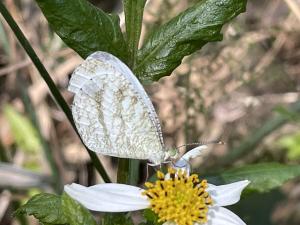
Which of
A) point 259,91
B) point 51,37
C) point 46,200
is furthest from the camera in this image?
point 259,91

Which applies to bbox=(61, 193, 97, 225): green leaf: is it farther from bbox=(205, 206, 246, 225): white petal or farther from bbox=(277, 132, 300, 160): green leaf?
bbox=(277, 132, 300, 160): green leaf

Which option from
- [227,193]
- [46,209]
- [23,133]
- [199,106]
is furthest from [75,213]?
[23,133]

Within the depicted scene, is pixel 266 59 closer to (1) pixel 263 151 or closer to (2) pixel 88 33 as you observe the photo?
(1) pixel 263 151

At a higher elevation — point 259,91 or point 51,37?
point 51,37

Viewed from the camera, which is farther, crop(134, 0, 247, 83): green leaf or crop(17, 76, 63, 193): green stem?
crop(17, 76, 63, 193): green stem

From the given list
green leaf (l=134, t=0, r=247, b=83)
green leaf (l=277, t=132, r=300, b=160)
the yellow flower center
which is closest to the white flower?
the yellow flower center

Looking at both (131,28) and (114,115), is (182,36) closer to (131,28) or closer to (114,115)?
(131,28)

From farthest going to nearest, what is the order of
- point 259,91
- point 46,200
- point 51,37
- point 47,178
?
1. point 259,91
2. point 51,37
3. point 47,178
4. point 46,200

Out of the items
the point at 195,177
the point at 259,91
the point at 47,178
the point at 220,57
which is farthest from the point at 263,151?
the point at 195,177
